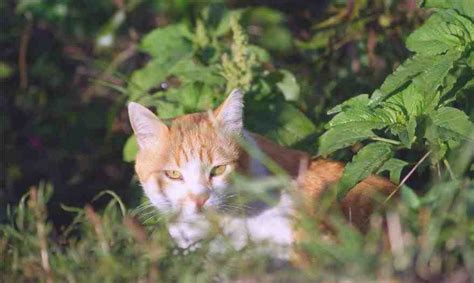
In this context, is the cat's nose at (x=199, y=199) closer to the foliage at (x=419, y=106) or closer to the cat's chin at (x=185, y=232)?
the cat's chin at (x=185, y=232)

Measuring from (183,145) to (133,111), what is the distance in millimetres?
187

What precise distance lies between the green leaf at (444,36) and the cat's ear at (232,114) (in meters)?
0.52

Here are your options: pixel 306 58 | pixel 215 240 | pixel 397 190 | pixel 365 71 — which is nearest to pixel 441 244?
pixel 215 240

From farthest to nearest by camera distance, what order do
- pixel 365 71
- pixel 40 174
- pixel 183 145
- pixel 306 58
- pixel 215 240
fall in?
pixel 40 174
pixel 306 58
pixel 365 71
pixel 183 145
pixel 215 240

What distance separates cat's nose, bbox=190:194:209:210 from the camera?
2.99m

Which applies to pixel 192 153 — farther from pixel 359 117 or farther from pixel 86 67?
pixel 86 67

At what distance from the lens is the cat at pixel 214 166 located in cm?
296

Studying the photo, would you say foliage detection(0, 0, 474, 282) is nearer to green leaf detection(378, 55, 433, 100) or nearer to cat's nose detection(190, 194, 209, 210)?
green leaf detection(378, 55, 433, 100)

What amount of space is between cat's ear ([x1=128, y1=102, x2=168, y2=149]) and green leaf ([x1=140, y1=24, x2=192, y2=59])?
754 millimetres

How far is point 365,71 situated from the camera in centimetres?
442

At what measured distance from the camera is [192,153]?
10.2 ft

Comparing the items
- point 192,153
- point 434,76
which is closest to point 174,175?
point 192,153

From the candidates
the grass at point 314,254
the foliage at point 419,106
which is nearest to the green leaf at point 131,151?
the foliage at point 419,106

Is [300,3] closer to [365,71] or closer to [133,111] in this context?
[365,71]
